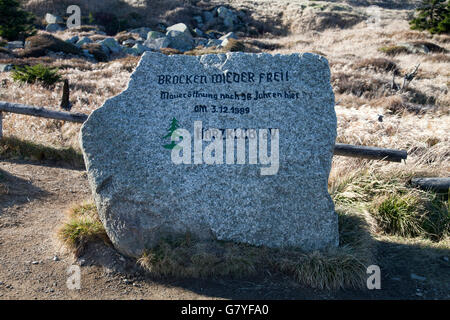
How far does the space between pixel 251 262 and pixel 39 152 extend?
5071 mm

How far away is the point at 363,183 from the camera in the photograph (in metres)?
5.58

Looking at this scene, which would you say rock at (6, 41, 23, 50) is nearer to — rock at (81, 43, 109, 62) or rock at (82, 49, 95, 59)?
rock at (81, 43, 109, 62)

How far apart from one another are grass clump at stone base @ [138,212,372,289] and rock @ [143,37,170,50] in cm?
2621

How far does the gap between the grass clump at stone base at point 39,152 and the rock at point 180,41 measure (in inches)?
907

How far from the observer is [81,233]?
4.35 meters

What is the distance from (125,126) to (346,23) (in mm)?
40507

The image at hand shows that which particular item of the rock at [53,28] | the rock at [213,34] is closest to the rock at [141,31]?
the rock at [213,34]

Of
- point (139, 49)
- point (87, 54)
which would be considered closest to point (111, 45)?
point (139, 49)

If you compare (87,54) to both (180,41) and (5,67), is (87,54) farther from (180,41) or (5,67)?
(180,41)

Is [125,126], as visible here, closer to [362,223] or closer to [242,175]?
[242,175]

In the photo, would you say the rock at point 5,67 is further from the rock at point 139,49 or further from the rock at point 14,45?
the rock at point 139,49

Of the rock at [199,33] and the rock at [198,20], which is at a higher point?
the rock at [198,20]

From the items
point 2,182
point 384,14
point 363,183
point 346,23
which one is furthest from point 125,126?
point 384,14

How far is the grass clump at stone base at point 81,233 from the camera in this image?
4324mm
